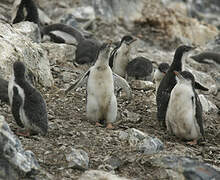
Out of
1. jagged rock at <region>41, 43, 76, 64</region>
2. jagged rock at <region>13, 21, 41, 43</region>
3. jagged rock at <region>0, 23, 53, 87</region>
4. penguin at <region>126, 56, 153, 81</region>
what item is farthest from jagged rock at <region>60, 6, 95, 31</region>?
jagged rock at <region>0, 23, 53, 87</region>

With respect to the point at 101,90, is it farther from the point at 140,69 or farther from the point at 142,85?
the point at 140,69

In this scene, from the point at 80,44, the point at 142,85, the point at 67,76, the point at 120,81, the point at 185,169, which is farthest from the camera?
the point at 80,44

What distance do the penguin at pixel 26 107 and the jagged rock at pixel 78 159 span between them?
698mm

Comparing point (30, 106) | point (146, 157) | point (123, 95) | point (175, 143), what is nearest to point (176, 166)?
point (146, 157)

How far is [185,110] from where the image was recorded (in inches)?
282

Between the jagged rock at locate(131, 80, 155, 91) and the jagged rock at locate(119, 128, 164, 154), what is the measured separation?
313cm

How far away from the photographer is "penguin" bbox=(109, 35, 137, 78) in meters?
10.8

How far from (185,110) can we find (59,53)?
15.2ft

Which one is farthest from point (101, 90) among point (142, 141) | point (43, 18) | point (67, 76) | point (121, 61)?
point (43, 18)

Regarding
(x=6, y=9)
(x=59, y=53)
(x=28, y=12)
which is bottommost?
(x=59, y=53)

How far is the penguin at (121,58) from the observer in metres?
10.8

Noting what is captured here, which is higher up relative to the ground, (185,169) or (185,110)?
(185,110)

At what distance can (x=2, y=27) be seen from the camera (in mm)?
8586

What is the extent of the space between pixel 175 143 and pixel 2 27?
11.9ft
